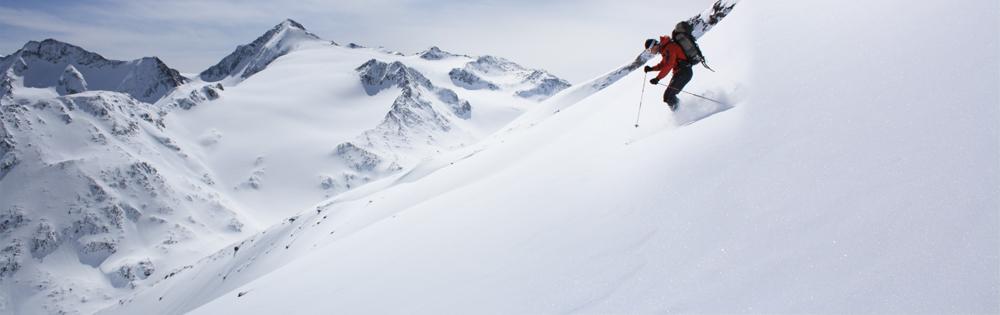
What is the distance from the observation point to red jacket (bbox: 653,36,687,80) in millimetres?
10156

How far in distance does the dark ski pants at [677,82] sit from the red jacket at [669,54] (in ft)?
0.83

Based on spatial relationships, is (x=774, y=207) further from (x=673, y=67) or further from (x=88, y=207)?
(x=88, y=207)

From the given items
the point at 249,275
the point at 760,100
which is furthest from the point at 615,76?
the point at 760,100

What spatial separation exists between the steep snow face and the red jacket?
16723 centimetres

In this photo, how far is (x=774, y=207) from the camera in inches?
197

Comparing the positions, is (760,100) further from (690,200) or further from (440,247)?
(440,247)

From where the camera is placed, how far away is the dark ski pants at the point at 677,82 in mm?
9911

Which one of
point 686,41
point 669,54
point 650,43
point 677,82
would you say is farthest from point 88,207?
point 686,41

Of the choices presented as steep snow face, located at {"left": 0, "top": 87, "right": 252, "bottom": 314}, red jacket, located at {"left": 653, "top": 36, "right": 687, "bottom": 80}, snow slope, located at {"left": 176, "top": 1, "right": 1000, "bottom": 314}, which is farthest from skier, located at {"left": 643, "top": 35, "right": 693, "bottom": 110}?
steep snow face, located at {"left": 0, "top": 87, "right": 252, "bottom": 314}

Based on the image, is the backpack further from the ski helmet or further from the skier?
the ski helmet

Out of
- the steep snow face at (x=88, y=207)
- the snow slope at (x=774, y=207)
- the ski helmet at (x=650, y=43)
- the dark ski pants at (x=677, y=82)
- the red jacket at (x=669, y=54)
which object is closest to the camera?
the snow slope at (x=774, y=207)

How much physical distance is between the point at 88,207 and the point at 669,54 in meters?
211

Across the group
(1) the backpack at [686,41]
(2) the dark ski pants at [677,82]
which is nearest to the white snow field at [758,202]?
(2) the dark ski pants at [677,82]

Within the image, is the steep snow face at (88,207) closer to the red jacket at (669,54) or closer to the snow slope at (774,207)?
the snow slope at (774,207)
